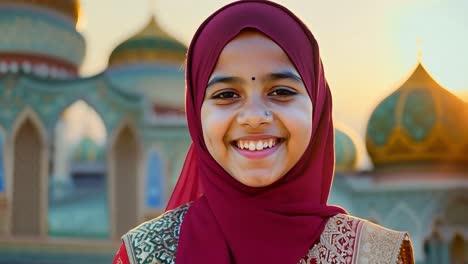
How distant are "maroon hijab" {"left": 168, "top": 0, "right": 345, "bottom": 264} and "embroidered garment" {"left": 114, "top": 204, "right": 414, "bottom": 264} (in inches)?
0.9

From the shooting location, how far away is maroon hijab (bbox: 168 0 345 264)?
1067 mm

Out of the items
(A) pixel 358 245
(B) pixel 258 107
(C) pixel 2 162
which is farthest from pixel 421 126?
(B) pixel 258 107

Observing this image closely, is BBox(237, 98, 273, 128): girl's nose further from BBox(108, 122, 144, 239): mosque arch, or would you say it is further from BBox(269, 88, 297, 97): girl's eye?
BBox(108, 122, 144, 239): mosque arch

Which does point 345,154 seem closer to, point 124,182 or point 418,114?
point 418,114

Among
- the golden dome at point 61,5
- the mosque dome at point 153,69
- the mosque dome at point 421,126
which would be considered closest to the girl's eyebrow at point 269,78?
the golden dome at point 61,5

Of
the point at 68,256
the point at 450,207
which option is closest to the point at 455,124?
the point at 450,207

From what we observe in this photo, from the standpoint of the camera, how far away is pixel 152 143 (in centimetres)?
934

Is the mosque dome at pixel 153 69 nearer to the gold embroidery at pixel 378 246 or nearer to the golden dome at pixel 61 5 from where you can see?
the golden dome at pixel 61 5

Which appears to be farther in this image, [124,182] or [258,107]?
[124,182]

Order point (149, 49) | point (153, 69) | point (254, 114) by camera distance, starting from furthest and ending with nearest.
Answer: point (149, 49)
point (153, 69)
point (254, 114)

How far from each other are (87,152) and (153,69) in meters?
4.13

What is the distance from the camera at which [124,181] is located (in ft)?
28.3

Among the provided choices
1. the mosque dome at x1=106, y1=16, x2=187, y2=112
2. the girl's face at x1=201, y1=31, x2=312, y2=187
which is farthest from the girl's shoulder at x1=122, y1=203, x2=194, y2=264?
Answer: the mosque dome at x1=106, y1=16, x2=187, y2=112

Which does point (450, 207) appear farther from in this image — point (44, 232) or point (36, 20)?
point (36, 20)
